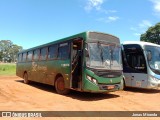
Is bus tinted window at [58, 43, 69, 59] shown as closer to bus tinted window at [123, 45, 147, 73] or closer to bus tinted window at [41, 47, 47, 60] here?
bus tinted window at [41, 47, 47, 60]

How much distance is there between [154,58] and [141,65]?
0.84 metres

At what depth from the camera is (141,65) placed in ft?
47.0

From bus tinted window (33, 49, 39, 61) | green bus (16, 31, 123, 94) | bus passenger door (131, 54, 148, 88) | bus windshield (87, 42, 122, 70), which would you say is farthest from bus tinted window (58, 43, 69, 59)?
bus passenger door (131, 54, 148, 88)

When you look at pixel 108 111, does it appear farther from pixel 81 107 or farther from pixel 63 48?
pixel 63 48

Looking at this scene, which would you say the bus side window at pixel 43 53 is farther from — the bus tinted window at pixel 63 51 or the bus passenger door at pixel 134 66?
the bus passenger door at pixel 134 66

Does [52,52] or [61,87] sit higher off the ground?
[52,52]

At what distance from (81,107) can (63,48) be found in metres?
4.51

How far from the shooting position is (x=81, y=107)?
9312mm

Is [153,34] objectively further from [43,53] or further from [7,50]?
[7,50]

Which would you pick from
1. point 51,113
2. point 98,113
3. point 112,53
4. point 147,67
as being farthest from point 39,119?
point 147,67

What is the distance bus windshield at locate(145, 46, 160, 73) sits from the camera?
1400 cm

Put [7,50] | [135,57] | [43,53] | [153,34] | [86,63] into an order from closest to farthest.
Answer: [86,63], [135,57], [43,53], [153,34], [7,50]

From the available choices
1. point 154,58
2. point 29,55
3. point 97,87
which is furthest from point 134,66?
point 29,55

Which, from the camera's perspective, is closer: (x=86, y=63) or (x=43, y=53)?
(x=86, y=63)
